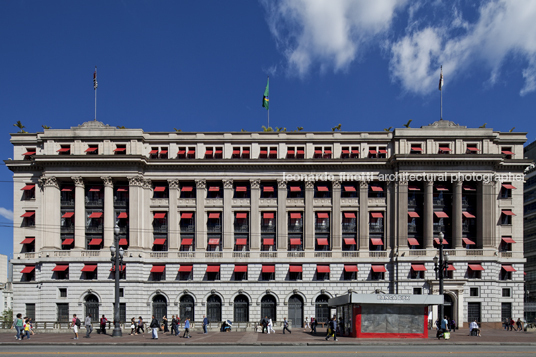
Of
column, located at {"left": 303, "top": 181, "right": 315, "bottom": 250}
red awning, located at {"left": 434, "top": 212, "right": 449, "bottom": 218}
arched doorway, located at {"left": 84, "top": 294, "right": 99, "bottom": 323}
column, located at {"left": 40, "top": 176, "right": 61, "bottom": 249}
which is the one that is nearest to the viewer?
arched doorway, located at {"left": 84, "top": 294, "right": 99, "bottom": 323}

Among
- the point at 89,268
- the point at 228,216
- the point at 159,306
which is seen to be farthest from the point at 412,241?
the point at 89,268

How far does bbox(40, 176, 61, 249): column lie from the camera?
2072 inches

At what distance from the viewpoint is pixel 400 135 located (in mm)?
54688

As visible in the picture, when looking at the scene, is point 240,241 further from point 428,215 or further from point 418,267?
point 428,215

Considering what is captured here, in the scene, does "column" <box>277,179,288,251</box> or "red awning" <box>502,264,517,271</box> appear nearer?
"red awning" <box>502,264,517,271</box>

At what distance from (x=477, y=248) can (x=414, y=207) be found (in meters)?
8.94

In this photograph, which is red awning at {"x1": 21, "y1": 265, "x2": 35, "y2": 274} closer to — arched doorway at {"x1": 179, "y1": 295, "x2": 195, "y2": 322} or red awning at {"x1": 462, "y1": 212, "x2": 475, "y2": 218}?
arched doorway at {"x1": 179, "y1": 295, "x2": 195, "y2": 322}

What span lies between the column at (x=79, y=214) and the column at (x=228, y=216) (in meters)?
17.1

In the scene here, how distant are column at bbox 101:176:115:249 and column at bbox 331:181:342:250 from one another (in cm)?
2697

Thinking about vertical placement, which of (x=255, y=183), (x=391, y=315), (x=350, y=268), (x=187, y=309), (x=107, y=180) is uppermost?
(x=107, y=180)

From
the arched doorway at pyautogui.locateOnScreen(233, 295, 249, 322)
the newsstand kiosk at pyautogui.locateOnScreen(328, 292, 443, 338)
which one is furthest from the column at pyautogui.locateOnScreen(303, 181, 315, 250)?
the newsstand kiosk at pyautogui.locateOnScreen(328, 292, 443, 338)

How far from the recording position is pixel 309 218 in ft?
180

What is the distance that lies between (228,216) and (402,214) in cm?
2130

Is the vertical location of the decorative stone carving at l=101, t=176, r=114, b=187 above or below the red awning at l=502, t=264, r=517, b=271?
above
